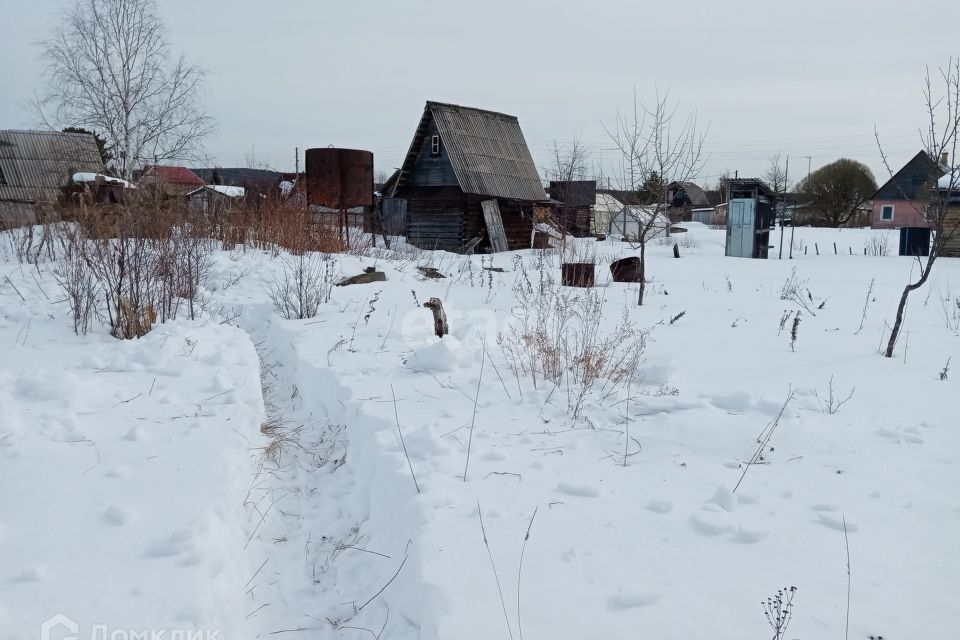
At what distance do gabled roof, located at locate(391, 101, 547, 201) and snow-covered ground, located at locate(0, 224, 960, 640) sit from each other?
1565cm

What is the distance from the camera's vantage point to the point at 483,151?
21.5 meters

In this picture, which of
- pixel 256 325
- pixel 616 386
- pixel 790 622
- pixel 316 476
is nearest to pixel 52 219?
pixel 256 325

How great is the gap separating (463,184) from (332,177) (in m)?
6.57

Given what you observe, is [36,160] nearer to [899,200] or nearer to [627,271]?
[627,271]

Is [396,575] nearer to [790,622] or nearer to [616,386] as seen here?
[790,622]

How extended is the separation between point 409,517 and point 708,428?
1853 millimetres

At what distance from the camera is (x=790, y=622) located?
2.06 metres

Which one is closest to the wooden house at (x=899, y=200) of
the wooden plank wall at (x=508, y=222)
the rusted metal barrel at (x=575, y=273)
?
the wooden plank wall at (x=508, y=222)

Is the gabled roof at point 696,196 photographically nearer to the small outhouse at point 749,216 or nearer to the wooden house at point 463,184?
the small outhouse at point 749,216

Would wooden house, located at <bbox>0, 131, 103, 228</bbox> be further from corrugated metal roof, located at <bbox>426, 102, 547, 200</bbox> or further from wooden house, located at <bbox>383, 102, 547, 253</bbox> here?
corrugated metal roof, located at <bbox>426, 102, 547, 200</bbox>

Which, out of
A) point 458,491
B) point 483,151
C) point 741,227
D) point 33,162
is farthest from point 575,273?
point 33,162

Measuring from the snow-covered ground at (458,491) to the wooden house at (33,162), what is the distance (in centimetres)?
2220

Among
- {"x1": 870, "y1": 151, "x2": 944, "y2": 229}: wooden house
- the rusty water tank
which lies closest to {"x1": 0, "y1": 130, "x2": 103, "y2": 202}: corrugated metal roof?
the rusty water tank

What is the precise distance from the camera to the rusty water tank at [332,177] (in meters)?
14.2
